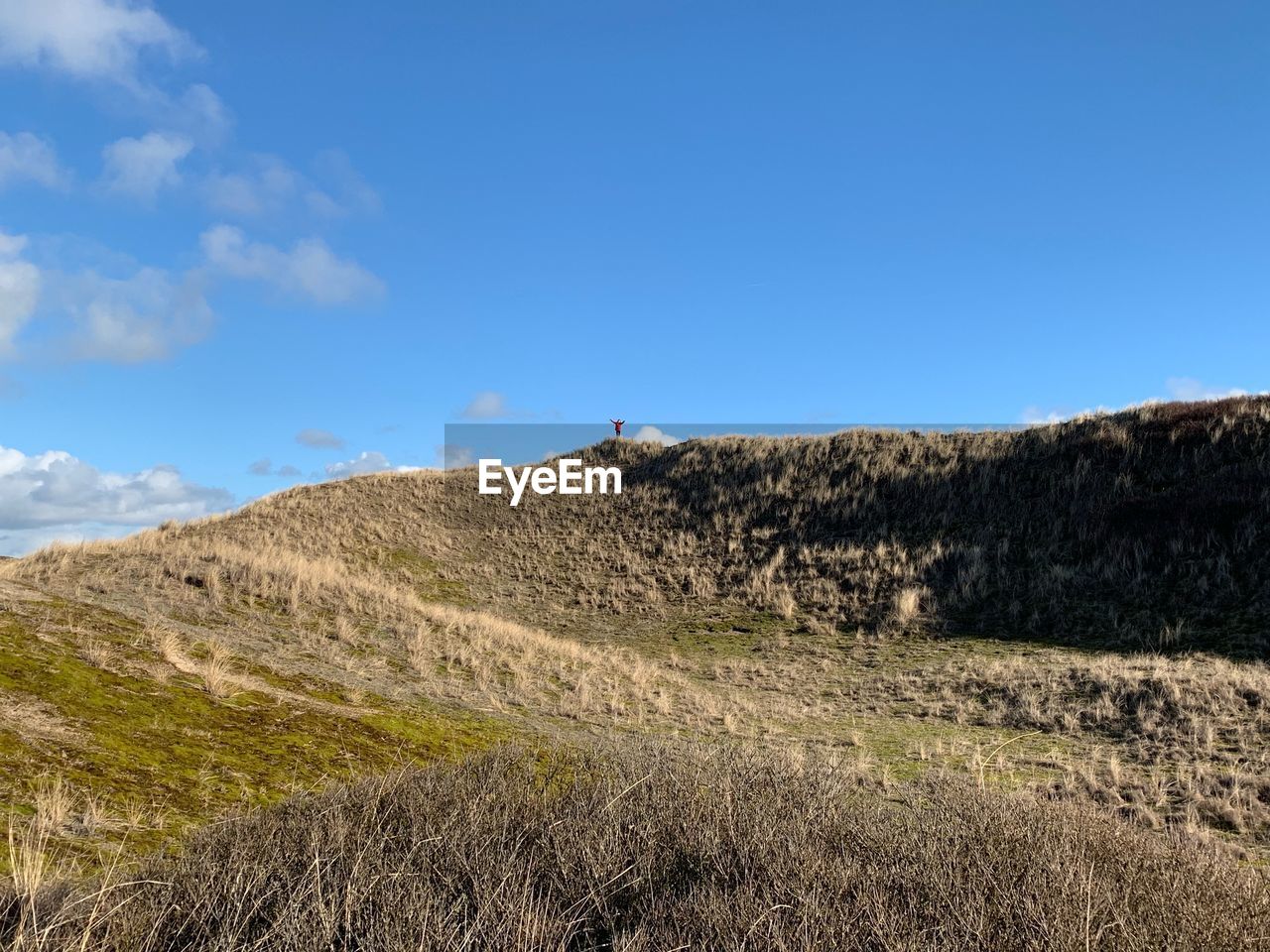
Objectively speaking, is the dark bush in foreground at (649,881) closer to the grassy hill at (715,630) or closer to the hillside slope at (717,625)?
the grassy hill at (715,630)

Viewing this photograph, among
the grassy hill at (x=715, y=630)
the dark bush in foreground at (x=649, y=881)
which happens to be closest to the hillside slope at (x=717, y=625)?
the grassy hill at (x=715, y=630)

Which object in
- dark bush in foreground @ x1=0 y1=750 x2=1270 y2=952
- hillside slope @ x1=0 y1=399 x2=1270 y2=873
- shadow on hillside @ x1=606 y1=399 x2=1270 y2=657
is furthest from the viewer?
shadow on hillside @ x1=606 y1=399 x2=1270 y2=657

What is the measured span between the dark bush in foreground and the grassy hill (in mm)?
792

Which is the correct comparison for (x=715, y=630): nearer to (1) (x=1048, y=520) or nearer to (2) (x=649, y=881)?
(1) (x=1048, y=520)

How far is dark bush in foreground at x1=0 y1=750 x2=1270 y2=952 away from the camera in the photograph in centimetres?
325

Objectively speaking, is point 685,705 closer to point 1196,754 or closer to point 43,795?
point 1196,754

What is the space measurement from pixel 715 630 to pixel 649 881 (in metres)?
23.8

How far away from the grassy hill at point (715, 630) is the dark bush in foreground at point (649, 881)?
31.2 inches

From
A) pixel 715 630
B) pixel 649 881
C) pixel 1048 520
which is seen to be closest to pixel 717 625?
pixel 715 630

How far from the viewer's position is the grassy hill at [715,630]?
664 cm

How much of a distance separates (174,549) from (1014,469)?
2956 cm

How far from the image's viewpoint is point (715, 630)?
27219 millimetres

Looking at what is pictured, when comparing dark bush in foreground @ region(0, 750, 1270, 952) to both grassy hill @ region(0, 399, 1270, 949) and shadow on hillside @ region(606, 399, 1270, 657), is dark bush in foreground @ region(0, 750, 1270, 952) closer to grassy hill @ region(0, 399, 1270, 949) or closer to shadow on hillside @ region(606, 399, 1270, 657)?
grassy hill @ region(0, 399, 1270, 949)

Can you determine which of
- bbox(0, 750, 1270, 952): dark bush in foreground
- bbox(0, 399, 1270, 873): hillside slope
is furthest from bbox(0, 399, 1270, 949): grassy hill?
bbox(0, 750, 1270, 952): dark bush in foreground
